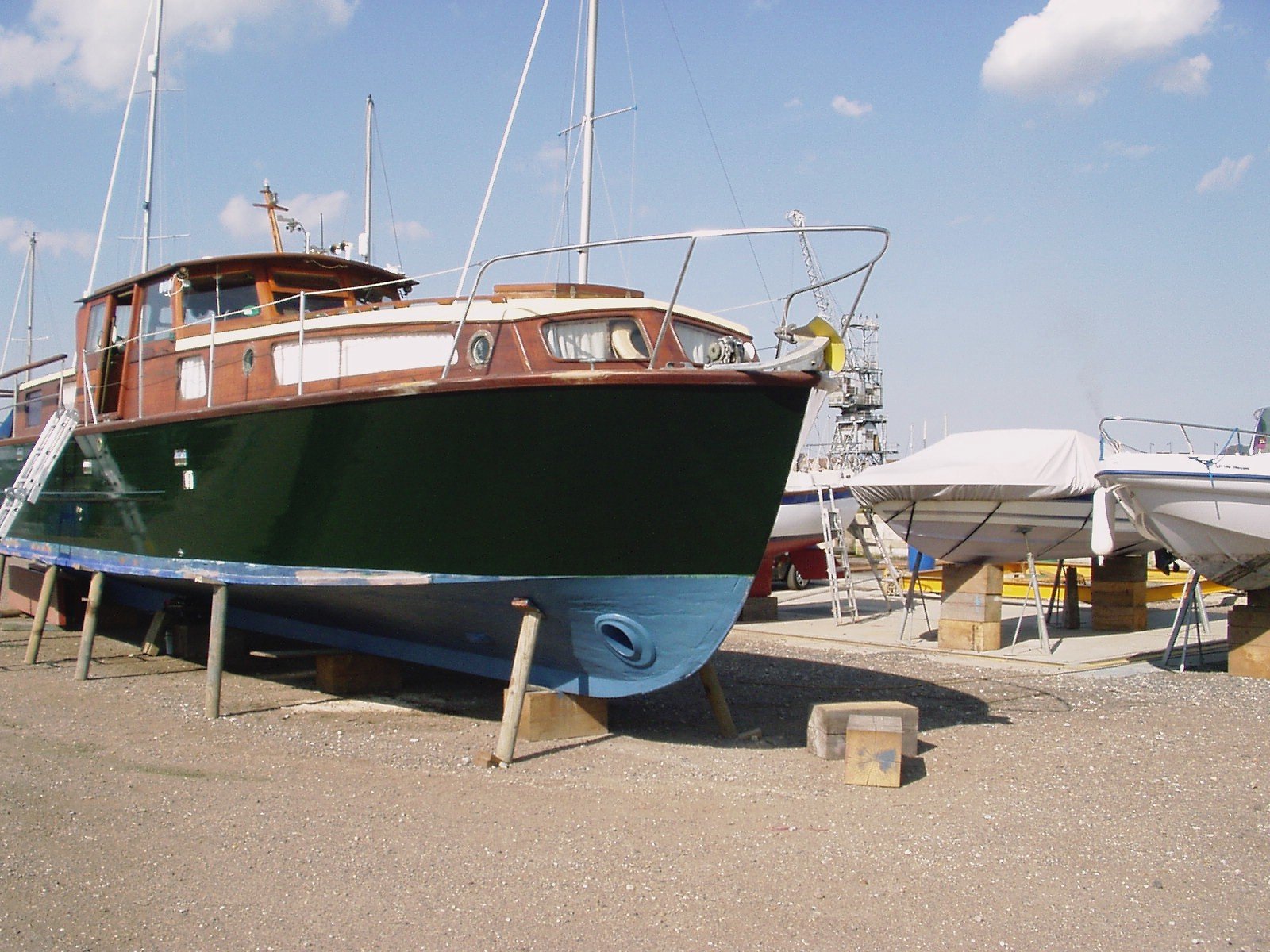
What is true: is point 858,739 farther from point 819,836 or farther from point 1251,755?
point 1251,755

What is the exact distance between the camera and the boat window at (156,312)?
28.3 ft

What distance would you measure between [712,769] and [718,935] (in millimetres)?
2151

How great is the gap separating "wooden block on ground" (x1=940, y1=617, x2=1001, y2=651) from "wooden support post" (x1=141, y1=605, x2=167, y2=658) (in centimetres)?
741

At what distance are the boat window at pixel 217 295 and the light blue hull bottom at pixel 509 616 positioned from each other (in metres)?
1.97

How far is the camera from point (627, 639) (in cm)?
591

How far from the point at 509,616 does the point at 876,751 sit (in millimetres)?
2188

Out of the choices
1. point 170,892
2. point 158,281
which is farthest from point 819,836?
point 158,281

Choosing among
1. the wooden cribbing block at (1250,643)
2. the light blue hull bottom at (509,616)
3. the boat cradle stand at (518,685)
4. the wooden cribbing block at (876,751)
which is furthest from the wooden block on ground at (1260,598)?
the light blue hull bottom at (509,616)

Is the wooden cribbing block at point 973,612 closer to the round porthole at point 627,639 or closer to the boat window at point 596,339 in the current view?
the round porthole at point 627,639

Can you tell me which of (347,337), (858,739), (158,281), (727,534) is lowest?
(858,739)

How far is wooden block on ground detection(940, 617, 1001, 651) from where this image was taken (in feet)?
34.4

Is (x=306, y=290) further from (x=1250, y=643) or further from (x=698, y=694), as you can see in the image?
(x=1250, y=643)

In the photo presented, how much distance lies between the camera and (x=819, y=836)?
4.62m

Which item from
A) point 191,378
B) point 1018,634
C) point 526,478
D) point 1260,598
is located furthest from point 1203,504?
point 191,378
